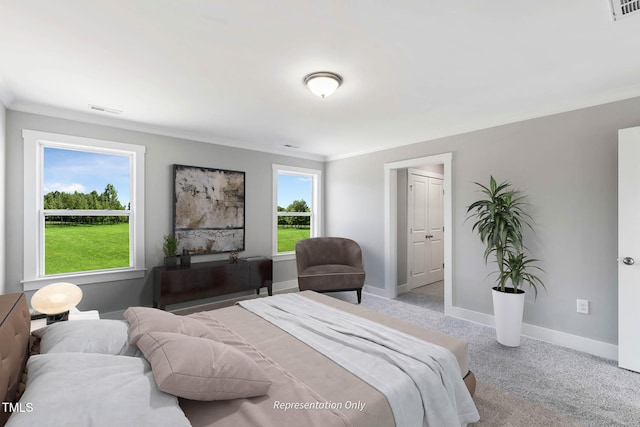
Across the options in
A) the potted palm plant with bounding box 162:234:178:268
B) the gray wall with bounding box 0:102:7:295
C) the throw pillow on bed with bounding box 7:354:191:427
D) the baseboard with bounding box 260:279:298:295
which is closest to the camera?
the throw pillow on bed with bounding box 7:354:191:427

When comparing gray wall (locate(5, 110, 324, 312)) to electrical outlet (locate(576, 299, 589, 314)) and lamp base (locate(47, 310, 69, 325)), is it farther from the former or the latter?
electrical outlet (locate(576, 299, 589, 314))

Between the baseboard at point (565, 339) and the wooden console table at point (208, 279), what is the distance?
296cm

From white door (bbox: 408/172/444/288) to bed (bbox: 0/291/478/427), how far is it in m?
3.65

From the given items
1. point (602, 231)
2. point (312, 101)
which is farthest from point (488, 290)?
point (312, 101)

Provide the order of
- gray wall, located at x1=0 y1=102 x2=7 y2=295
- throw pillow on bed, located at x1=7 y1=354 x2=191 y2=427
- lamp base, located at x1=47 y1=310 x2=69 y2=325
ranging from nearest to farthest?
throw pillow on bed, located at x1=7 y1=354 x2=191 y2=427, lamp base, located at x1=47 y1=310 x2=69 y2=325, gray wall, located at x1=0 y1=102 x2=7 y2=295

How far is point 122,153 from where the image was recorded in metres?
3.73

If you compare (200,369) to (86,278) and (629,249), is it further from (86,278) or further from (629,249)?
(629,249)

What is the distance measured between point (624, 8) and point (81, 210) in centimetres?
498

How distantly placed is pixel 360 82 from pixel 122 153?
3.07m

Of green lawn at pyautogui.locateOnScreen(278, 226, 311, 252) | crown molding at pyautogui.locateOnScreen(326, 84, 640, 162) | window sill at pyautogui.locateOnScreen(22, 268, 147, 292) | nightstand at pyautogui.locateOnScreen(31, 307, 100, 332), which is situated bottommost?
nightstand at pyautogui.locateOnScreen(31, 307, 100, 332)

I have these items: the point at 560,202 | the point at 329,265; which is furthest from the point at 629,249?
the point at 329,265

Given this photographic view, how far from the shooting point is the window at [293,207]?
17.1ft

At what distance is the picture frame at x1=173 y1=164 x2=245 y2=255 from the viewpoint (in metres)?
4.10

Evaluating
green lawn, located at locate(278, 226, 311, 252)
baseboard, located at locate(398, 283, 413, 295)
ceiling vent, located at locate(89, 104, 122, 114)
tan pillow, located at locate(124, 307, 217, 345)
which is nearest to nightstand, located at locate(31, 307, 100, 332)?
tan pillow, located at locate(124, 307, 217, 345)
